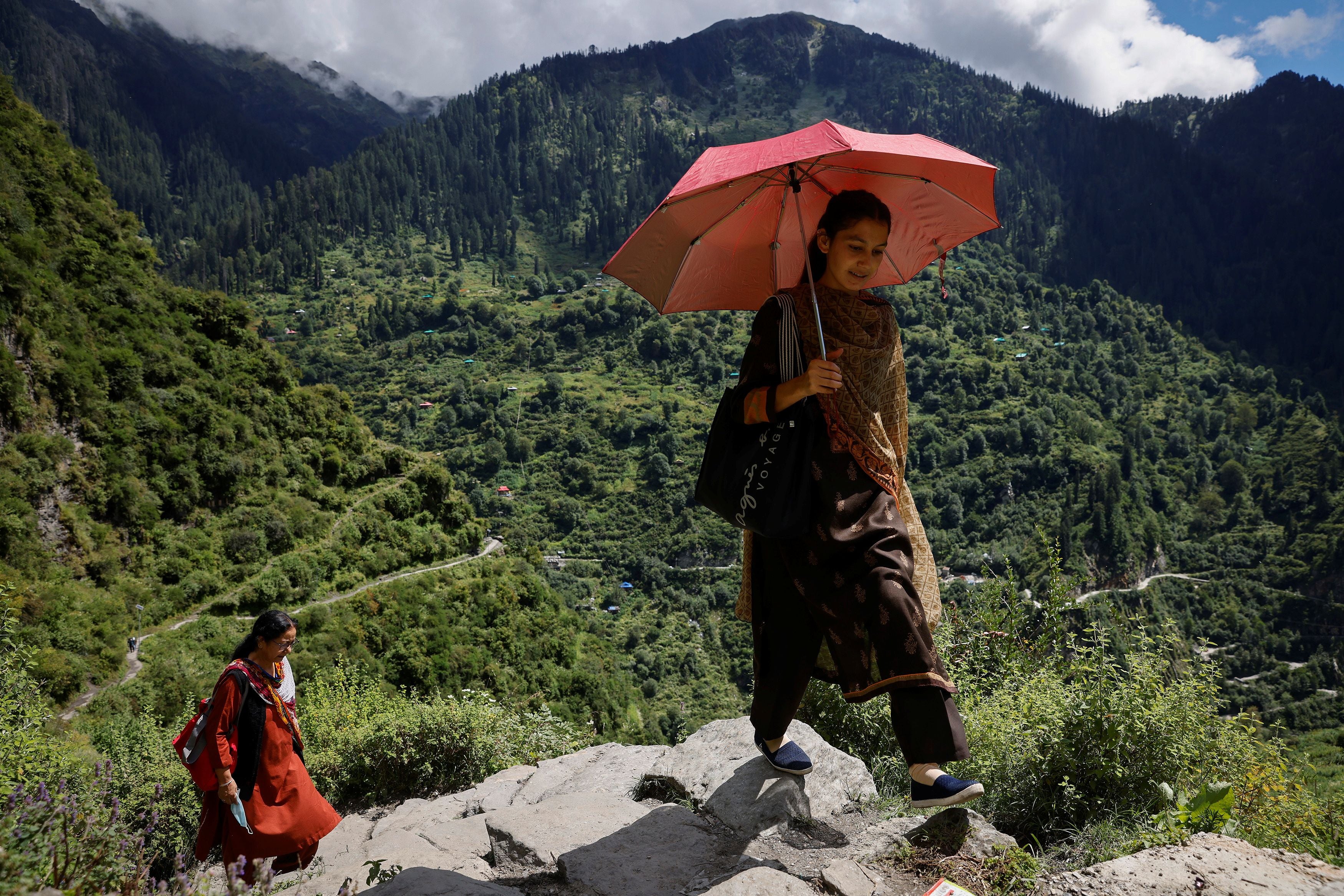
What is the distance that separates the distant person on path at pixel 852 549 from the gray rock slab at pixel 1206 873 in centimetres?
40

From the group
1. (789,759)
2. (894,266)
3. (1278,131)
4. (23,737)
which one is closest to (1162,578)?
(894,266)

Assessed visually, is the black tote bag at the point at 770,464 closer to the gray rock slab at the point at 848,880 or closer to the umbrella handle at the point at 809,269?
the umbrella handle at the point at 809,269

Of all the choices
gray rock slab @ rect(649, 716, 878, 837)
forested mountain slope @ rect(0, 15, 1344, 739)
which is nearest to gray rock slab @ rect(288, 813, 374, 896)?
gray rock slab @ rect(649, 716, 878, 837)

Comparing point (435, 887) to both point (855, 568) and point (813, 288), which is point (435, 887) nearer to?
point (855, 568)

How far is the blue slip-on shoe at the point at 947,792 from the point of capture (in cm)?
257

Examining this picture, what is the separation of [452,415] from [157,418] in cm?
6593

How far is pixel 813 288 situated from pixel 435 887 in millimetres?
2326

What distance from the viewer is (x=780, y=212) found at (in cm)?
324

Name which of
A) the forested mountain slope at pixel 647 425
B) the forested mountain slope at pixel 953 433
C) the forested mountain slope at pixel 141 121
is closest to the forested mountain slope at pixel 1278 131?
the forested mountain slope at pixel 647 425

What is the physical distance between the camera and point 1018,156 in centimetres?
14938

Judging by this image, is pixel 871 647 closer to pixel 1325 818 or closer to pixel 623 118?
pixel 1325 818

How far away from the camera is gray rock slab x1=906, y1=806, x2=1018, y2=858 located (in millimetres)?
2699

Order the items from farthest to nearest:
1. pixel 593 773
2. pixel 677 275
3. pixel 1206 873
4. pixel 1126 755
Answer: pixel 593 773, pixel 677 275, pixel 1126 755, pixel 1206 873

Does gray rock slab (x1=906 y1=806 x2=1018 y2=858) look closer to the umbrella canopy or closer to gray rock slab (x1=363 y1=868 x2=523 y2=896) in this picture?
gray rock slab (x1=363 y1=868 x2=523 y2=896)
